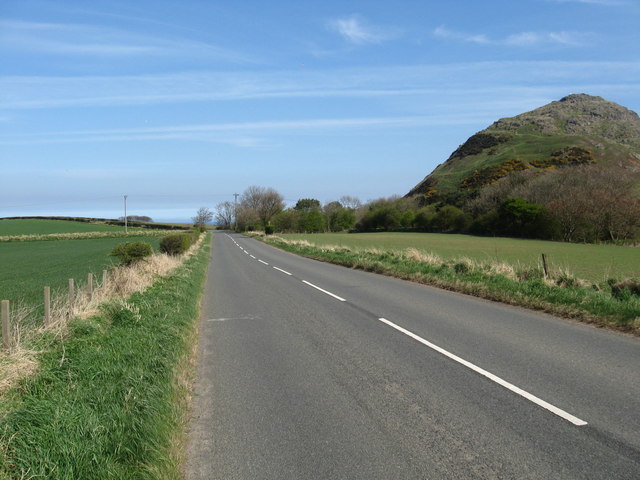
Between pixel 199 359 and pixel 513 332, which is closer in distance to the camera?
pixel 199 359

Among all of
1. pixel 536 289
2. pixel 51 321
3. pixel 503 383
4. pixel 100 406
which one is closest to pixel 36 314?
pixel 51 321

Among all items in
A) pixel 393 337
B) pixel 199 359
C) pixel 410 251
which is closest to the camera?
pixel 199 359

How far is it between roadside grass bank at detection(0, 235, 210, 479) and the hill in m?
101

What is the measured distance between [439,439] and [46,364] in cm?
500

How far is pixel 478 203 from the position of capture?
87750 millimetres

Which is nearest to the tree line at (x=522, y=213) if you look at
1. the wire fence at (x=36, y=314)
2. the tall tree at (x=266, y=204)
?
the tall tree at (x=266, y=204)

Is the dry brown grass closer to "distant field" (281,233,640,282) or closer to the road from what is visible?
the road

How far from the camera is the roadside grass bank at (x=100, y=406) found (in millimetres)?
3416

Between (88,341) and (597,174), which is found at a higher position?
(597,174)

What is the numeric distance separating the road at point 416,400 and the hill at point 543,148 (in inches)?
3846

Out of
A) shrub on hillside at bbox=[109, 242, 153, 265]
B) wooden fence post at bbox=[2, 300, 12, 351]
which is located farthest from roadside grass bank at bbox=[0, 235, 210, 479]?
shrub on hillside at bbox=[109, 242, 153, 265]

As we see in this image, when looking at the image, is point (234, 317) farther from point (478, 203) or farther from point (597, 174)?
point (478, 203)

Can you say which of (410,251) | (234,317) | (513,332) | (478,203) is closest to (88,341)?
(234,317)

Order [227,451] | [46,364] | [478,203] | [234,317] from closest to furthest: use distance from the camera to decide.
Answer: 1. [227,451]
2. [46,364]
3. [234,317]
4. [478,203]
